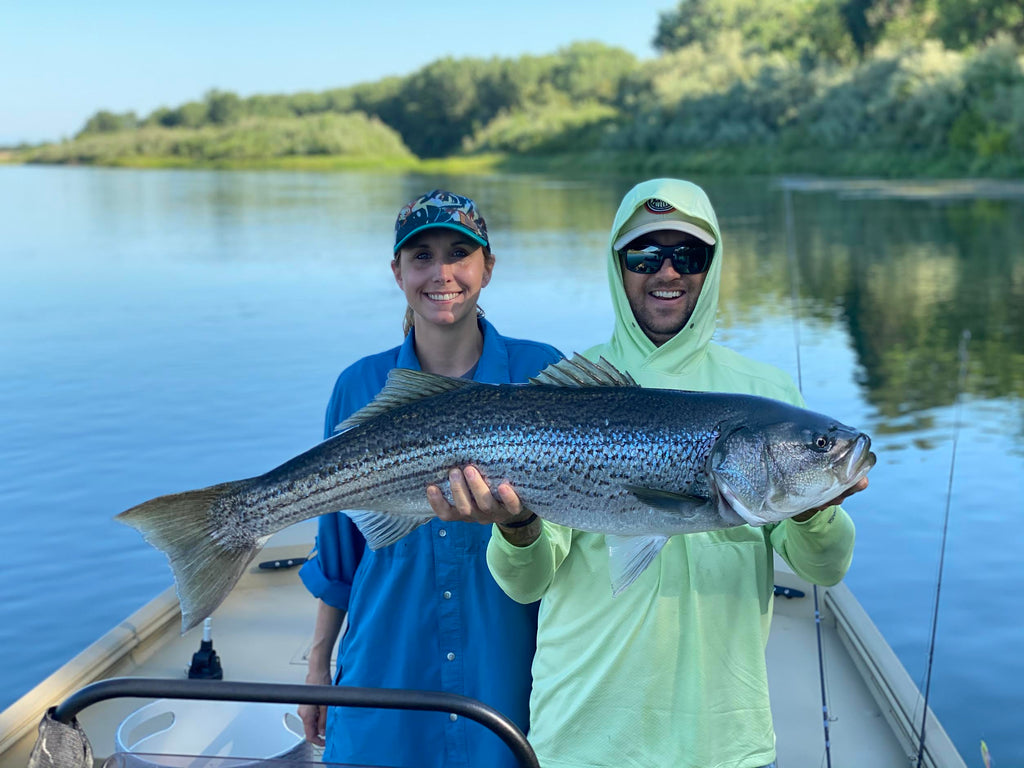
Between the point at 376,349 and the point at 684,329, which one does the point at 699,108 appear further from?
the point at 684,329


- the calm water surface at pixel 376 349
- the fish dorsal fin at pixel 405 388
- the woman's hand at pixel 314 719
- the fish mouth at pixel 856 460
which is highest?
the fish dorsal fin at pixel 405 388

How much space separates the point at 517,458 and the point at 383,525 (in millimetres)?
Answer: 439

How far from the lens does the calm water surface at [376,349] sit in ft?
30.1

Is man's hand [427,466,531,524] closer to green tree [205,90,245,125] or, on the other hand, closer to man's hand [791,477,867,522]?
man's hand [791,477,867,522]

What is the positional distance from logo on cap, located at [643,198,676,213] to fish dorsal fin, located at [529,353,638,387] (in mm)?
443

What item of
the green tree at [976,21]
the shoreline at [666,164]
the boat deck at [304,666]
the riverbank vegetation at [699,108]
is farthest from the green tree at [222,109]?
the boat deck at [304,666]

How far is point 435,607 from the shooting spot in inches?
123

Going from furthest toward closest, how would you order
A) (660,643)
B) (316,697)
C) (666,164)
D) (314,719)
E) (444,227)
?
1. (666,164)
2. (314,719)
3. (444,227)
4. (660,643)
5. (316,697)

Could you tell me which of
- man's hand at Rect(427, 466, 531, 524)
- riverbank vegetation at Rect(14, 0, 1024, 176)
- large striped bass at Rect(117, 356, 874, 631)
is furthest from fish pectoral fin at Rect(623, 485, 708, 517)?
riverbank vegetation at Rect(14, 0, 1024, 176)

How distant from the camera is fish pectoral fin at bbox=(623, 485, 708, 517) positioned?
2.63 meters

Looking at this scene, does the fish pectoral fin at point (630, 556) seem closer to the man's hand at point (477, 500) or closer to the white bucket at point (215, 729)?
the man's hand at point (477, 500)

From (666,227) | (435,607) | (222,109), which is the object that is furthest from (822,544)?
(222,109)

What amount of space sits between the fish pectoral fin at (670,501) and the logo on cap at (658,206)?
2.53 ft

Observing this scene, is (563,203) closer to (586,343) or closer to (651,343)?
(586,343)
